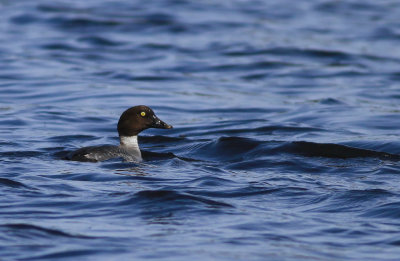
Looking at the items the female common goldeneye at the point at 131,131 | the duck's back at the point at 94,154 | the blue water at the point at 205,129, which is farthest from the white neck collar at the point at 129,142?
the duck's back at the point at 94,154

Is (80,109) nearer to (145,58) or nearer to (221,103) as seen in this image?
(221,103)

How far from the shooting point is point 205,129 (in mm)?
14438

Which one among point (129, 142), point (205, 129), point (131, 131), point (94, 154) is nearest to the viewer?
point (94, 154)

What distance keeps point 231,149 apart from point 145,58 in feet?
32.5

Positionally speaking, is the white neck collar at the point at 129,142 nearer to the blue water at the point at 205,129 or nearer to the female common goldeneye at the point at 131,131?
the female common goldeneye at the point at 131,131

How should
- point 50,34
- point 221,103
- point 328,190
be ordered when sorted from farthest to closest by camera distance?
point 50,34 → point 221,103 → point 328,190

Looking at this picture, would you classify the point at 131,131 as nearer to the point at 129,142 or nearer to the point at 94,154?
the point at 129,142

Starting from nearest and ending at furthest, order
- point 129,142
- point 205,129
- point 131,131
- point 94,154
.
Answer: point 94,154 → point 129,142 → point 131,131 → point 205,129

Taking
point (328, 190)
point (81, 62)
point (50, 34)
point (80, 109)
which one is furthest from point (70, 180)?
point (50, 34)

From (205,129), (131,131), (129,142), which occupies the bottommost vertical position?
(205,129)

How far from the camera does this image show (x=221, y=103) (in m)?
16.7

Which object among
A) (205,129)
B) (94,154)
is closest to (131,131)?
(94,154)

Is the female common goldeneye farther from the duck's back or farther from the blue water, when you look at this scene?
the blue water

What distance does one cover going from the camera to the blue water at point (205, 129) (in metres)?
7.83
